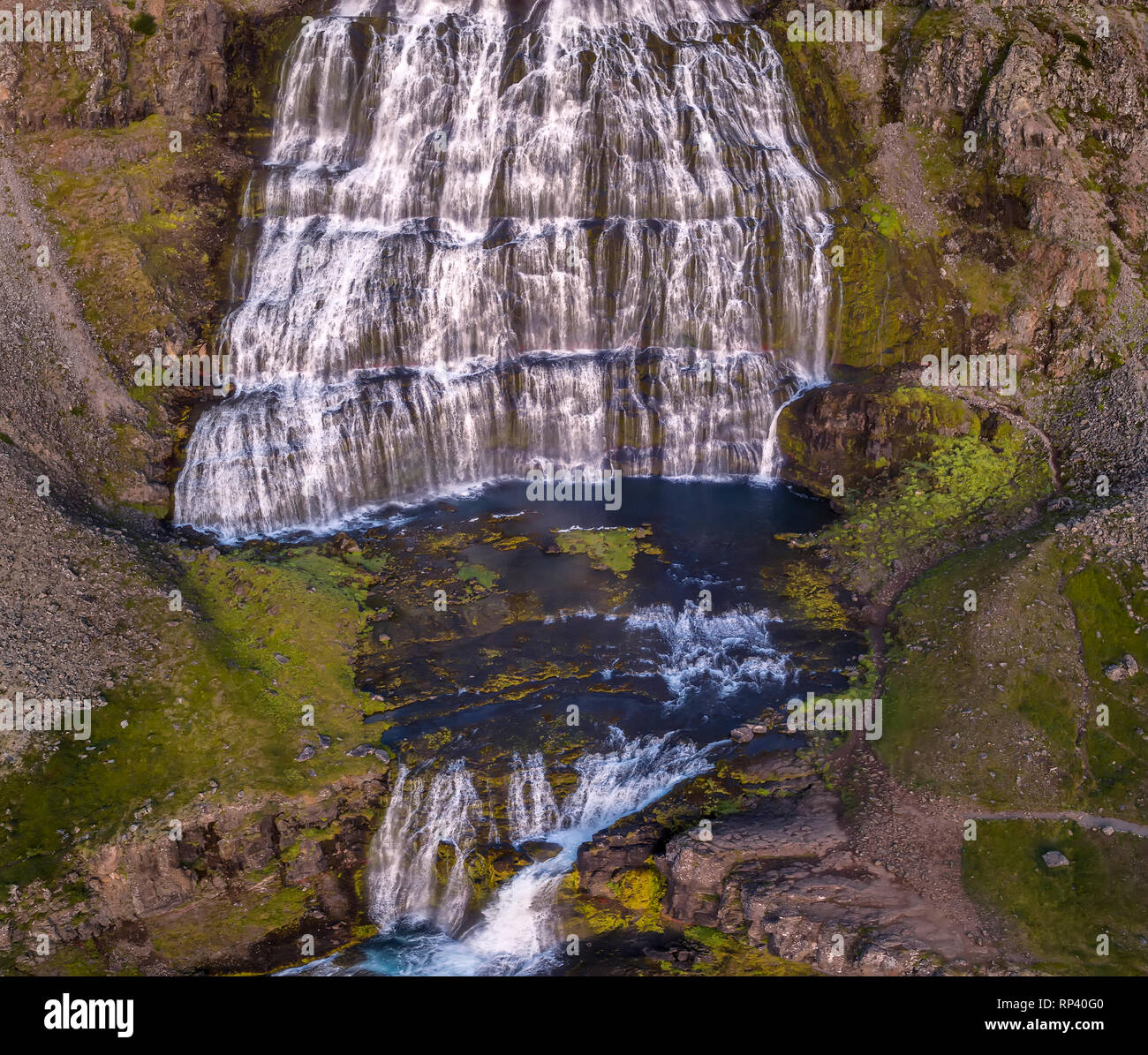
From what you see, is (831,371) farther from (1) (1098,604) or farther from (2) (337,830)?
(2) (337,830)

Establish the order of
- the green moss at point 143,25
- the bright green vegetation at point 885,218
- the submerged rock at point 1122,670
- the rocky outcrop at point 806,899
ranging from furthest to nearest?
the green moss at point 143,25
the bright green vegetation at point 885,218
the submerged rock at point 1122,670
the rocky outcrop at point 806,899

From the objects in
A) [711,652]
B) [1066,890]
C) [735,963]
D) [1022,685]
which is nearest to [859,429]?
[711,652]

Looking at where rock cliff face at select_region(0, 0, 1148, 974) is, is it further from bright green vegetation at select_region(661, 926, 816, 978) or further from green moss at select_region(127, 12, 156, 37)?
bright green vegetation at select_region(661, 926, 816, 978)

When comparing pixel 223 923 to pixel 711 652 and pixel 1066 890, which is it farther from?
pixel 1066 890

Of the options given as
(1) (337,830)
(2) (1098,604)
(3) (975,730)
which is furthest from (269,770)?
(2) (1098,604)

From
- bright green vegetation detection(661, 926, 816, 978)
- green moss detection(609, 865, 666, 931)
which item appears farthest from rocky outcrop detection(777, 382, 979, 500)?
bright green vegetation detection(661, 926, 816, 978)

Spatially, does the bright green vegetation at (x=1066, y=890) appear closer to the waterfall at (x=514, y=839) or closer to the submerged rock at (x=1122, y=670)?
the submerged rock at (x=1122, y=670)

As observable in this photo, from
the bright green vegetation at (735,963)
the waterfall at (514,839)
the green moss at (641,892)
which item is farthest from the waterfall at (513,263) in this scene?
the bright green vegetation at (735,963)
